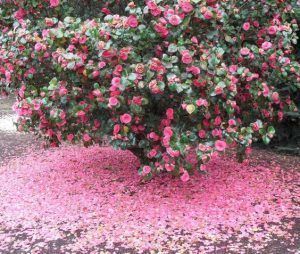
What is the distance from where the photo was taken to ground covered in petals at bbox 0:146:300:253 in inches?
148

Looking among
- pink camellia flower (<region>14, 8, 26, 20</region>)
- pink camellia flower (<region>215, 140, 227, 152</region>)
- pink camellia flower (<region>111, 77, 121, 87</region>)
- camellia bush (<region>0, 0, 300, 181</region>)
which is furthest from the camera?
pink camellia flower (<region>14, 8, 26, 20</region>)

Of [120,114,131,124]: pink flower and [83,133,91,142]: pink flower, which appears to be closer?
[120,114,131,124]: pink flower

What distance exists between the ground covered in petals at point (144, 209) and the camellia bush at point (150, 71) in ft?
1.48

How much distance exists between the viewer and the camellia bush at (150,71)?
Answer: 3709 mm

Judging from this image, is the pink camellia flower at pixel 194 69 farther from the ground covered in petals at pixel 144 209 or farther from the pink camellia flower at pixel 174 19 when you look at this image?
the ground covered in petals at pixel 144 209

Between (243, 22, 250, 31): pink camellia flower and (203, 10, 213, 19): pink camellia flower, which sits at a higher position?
(243, 22, 250, 31): pink camellia flower

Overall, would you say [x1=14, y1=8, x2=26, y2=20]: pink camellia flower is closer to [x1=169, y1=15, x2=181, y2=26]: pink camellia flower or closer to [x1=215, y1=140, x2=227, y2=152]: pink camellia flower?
[x1=169, y1=15, x2=181, y2=26]: pink camellia flower

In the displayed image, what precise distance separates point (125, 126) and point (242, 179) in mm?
1756

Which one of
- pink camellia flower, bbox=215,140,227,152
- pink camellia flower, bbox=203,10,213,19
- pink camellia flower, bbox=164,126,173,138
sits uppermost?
pink camellia flower, bbox=203,10,213,19

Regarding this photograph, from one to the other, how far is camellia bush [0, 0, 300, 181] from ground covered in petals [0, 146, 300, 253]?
452 millimetres

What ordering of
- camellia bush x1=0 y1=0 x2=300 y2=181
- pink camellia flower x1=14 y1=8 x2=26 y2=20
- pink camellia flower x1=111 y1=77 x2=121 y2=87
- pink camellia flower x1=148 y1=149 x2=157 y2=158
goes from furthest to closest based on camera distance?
pink camellia flower x1=14 y1=8 x2=26 y2=20 → pink camellia flower x1=148 y1=149 x2=157 y2=158 → camellia bush x1=0 y1=0 x2=300 y2=181 → pink camellia flower x1=111 y1=77 x2=121 y2=87

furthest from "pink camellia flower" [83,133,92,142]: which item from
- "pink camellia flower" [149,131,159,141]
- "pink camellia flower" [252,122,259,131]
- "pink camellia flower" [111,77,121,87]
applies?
"pink camellia flower" [252,122,259,131]

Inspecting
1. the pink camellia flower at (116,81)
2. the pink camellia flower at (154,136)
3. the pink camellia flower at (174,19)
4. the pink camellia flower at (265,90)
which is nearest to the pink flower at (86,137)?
the pink camellia flower at (154,136)

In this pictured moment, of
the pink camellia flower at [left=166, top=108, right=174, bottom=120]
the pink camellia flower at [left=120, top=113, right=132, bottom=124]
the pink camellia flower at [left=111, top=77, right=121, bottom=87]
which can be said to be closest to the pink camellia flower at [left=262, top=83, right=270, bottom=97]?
the pink camellia flower at [left=166, top=108, right=174, bottom=120]
